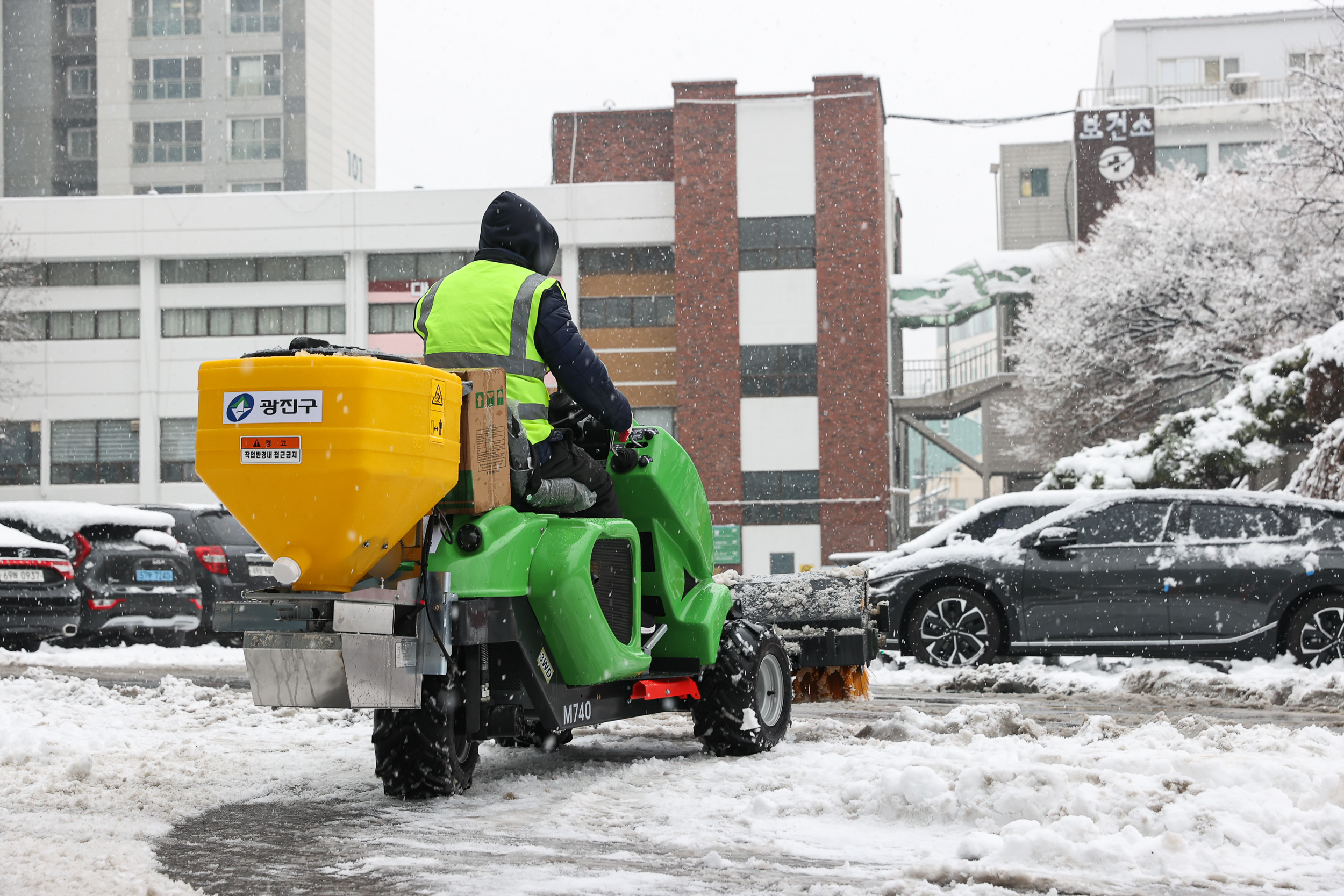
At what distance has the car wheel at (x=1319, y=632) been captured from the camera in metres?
10.6

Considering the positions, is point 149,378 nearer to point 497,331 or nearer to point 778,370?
point 778,370

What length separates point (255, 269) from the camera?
45.6 metres

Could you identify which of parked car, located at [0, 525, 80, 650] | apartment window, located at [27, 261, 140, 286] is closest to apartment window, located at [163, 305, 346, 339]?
apartment window, located at [27, 261, 140, 286]

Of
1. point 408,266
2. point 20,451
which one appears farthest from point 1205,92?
point 20,451

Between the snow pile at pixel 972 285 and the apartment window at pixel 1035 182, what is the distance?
404 inches

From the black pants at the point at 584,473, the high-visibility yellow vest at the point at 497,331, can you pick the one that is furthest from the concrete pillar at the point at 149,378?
the high-visibility yellow vest at the point at 497,331

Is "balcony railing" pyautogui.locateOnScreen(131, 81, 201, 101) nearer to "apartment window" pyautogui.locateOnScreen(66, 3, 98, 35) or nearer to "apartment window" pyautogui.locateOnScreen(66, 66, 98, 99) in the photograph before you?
"apartment window" pyautogui.locateOnScreen(66, 66, 98, 99)

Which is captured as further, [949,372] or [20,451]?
[949,372]

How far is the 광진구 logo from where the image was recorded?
455 cm

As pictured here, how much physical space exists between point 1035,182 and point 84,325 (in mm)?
40174

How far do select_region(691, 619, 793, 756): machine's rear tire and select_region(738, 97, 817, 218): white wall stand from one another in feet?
125

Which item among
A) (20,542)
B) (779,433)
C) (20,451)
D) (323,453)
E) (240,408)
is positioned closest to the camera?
(323,453)

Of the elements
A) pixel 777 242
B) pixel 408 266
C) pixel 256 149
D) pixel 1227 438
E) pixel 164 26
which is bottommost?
pixel 1227 438

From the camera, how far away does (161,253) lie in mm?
45438
